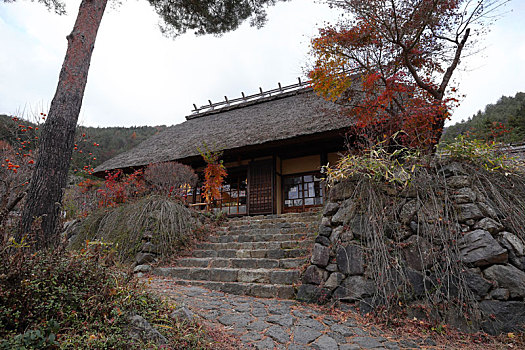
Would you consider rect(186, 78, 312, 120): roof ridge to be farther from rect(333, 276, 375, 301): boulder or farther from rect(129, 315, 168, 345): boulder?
rect(129, 315, 168, 345): boulder

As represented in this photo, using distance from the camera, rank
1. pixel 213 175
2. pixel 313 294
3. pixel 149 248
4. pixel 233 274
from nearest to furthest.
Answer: pixel 313 294, pixel 233 274, pixel 149 248, pixel 213 175

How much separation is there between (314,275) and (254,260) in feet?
4.04

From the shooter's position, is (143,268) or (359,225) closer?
(359,225)

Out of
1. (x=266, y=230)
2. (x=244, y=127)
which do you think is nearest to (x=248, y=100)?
(x=244, y=127)

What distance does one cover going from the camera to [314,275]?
339cm

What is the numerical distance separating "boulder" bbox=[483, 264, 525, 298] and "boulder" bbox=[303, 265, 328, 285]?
5.38 ft

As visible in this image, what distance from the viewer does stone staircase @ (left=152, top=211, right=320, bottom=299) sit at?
148 inches

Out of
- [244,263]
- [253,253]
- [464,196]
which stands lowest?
[244,263]

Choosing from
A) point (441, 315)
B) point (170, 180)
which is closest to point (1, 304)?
point (441, 315)

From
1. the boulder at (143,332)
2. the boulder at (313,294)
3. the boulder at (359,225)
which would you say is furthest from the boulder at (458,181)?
the boulder at (143,332)

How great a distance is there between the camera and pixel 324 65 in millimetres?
5258

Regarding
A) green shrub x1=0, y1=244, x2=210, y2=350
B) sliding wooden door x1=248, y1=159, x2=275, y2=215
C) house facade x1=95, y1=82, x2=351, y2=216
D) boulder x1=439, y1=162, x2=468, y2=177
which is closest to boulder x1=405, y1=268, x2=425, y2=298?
boulder x1=439, y1=162, x2=468, y2=177

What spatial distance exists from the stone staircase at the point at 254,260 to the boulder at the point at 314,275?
0.83 ft

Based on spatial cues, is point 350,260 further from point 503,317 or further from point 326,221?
point 503,317
